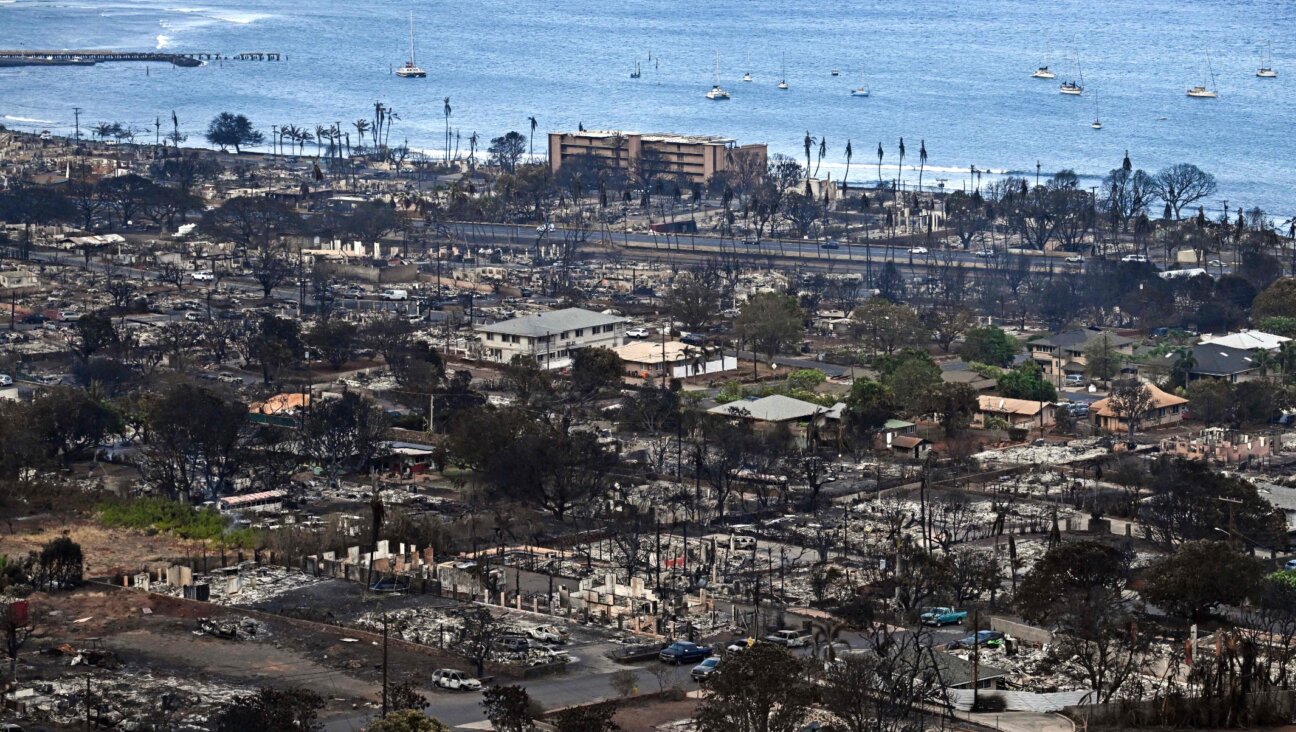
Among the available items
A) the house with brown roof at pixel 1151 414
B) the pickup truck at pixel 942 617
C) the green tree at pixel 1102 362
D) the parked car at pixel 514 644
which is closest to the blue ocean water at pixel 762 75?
the green tree at pixel 1102 362

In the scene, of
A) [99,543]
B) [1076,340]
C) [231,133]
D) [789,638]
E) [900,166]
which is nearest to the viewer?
[789,638]

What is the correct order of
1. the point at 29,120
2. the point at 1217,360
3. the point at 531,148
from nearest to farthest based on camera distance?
the point at 1217,360, the point at 531,148, the point at 29,120

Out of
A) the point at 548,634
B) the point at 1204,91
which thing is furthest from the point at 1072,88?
the point at 548,634

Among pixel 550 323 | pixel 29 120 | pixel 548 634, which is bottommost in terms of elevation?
pixel 548 634

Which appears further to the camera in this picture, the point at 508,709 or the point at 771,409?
the point at 771,409

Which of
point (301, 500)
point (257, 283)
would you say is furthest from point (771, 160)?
point (301, 500)

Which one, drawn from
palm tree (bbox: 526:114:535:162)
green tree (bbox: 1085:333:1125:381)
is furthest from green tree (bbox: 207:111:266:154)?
green tree (bbox: 1085:333:1125:381)

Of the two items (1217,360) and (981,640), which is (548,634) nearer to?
(981,640)

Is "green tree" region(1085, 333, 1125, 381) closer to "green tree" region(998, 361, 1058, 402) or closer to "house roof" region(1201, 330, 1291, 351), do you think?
"house roof" region(1201, 330, 1291, 351)
